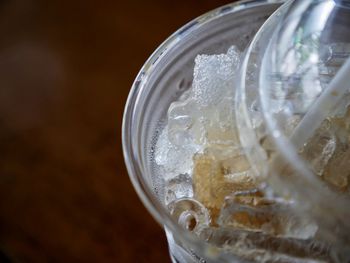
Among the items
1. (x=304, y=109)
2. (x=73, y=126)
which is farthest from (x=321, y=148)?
(x=73, y=126)

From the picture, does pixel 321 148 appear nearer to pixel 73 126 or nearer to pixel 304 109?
pixel 304 109

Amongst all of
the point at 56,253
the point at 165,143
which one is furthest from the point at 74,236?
the point at 165,143

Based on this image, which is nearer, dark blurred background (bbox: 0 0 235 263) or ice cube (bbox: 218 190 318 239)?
ice cube (bbox: 218 190 318 239)

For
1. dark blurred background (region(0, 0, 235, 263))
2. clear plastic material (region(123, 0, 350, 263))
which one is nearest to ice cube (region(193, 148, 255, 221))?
clear plastic material (region(123, 0, 350, 263))

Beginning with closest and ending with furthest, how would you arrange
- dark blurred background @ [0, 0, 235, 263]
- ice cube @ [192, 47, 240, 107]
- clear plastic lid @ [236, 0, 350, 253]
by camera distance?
clear plastic lid @ [236, 0, 350, 253] → ice cube @ [192, 47, 240, 107] → dark blurred background @ [0, 0, 235, 263]

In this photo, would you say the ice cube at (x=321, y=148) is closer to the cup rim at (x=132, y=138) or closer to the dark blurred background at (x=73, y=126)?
the cup rim at (x=132, y=138)

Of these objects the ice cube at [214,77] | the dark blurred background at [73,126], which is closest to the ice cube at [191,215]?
the ice cube at [214,77]

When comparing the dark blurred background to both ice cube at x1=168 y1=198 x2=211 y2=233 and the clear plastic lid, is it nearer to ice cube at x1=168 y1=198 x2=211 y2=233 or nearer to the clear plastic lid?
ice cube at x1=168 y1=198 x2=211 y2=233
